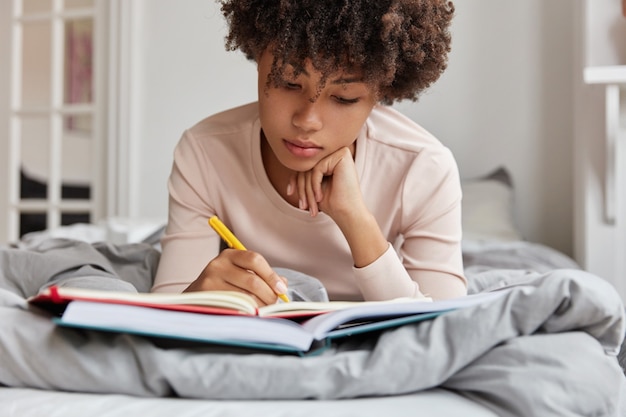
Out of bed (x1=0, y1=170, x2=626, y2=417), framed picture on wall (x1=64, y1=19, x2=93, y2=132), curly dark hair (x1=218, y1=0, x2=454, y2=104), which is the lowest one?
bed (x1=0, y1=170, x2=626, y2=417)

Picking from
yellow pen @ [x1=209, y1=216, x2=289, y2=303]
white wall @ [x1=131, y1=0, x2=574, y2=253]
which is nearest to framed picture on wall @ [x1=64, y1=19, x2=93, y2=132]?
white wall @ [x1=131, y1=0, x2=574, y2=253]

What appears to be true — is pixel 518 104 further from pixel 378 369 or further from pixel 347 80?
pixel 378 369

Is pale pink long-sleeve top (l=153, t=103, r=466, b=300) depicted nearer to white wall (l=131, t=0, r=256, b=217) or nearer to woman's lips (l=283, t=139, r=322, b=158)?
woman's lips (l=283, t=139, r=322, b=158)

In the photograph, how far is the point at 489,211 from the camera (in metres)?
2.52

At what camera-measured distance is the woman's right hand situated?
931 mm

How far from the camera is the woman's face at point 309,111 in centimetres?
112

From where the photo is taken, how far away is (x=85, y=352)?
2.29 ft

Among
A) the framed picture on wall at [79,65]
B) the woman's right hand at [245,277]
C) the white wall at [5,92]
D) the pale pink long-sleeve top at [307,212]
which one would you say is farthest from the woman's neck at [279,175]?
the framed picture on wall at [79,65]

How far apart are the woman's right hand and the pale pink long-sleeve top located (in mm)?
289

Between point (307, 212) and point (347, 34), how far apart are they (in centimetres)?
34

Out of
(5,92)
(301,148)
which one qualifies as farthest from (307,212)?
(5,92)

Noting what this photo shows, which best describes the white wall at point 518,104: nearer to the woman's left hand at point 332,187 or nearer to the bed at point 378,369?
the woman's left hand at point 332,187

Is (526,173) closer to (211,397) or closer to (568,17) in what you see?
(568,17)

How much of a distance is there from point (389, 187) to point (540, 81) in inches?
63.1
